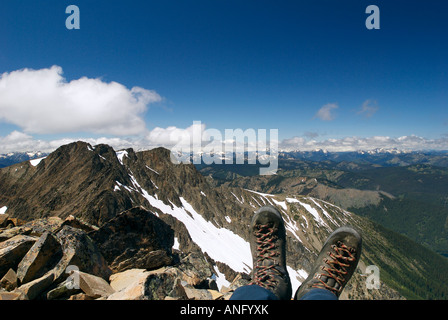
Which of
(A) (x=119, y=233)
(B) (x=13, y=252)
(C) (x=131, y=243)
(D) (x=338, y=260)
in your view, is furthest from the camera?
(A) (x=119, y=233)

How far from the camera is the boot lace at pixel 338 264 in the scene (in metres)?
8.40

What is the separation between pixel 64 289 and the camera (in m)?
6.10

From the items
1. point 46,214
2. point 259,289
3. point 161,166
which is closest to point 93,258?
point 259,289

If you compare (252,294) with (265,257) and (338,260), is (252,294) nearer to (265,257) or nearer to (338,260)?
(265,257)

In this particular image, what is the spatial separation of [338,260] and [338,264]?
16 centimetres

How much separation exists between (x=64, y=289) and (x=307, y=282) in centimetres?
785

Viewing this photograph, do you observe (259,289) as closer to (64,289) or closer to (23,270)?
(64,289)

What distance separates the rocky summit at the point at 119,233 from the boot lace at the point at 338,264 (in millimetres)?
3375

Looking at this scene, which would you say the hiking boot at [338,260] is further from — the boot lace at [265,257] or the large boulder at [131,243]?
the large boulder at [131,243]

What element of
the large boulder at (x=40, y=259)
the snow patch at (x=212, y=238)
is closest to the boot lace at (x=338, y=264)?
the large boulder at (x=40, y=259)

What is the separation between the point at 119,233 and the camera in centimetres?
1130

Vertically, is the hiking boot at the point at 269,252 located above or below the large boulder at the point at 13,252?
below

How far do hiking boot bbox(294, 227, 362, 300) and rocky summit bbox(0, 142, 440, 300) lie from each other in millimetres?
3193

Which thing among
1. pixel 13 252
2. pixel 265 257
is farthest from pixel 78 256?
pixel 265 257
